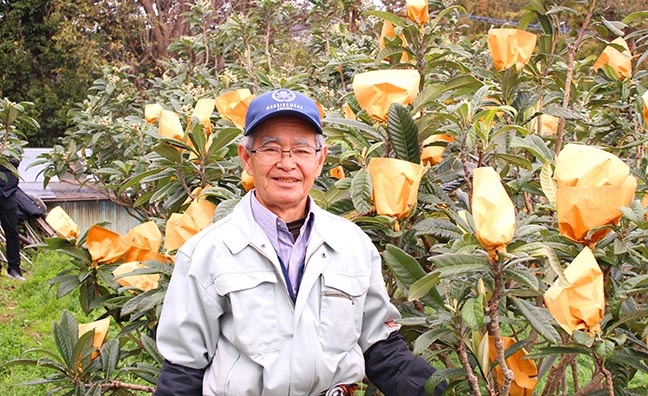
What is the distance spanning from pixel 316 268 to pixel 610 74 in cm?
136

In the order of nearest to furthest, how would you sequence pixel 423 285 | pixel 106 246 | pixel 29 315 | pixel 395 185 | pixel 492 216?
pixel 492 216
pixel 423 285
pixel 395 185
pixel 106 246
pixel 29 315

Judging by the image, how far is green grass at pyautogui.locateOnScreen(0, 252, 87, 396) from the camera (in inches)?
168

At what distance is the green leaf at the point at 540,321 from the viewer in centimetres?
142

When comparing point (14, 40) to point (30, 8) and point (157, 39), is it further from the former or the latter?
point (157, 39)

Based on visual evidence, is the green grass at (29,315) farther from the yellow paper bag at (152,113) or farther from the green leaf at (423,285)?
the green leaf at (423,285)

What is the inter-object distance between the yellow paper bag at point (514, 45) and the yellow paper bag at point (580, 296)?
903 mm

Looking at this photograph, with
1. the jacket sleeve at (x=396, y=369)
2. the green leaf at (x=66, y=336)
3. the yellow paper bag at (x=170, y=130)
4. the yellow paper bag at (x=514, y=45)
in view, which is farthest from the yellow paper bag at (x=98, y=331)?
the yellow paper bag at (x=514, y=45)

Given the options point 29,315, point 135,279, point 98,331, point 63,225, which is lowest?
point 29,315

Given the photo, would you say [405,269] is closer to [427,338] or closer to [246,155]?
[427,338]

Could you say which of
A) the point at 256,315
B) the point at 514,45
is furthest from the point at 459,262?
the point at 514,45

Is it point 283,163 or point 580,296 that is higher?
point 283,163

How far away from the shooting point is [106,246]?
88.7 inches

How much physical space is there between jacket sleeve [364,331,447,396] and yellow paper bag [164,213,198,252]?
60cm

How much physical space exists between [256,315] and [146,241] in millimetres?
764
